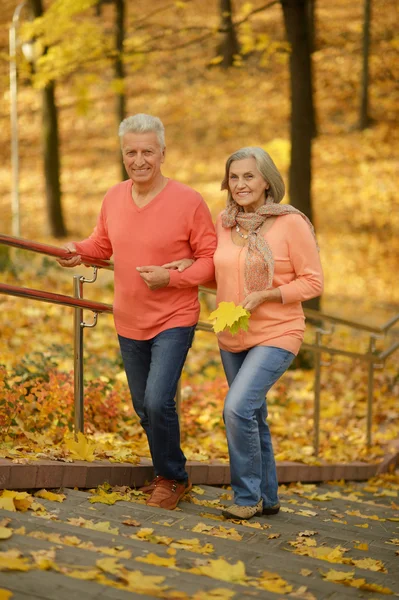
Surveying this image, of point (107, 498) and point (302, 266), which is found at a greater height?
point (302, 266)

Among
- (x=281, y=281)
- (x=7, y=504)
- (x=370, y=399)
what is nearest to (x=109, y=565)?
(x=7, y=504)

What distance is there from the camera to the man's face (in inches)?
156

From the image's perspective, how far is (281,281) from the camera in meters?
4.08

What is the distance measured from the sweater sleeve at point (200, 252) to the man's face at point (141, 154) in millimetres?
290

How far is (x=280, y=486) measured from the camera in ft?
19.1

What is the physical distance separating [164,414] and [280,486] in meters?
2.11

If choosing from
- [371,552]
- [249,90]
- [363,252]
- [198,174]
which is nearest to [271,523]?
[371,552]

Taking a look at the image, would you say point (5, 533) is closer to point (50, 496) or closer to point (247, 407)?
point (50, 496)

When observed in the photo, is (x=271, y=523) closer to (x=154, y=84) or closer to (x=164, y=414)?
(x=164, y=414)

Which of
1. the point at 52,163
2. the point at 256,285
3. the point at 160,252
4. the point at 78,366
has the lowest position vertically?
the point at 78,366

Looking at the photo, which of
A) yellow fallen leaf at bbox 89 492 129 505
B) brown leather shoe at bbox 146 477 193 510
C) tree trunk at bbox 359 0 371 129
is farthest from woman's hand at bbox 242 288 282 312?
tree trunk at bbox 359 0 371 129

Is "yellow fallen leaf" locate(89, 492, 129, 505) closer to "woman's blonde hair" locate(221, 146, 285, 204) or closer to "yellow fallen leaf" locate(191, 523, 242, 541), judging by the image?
"yellow fallen leaf" locate(191, 523, 242, 541)

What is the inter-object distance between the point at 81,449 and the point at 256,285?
4.03ft

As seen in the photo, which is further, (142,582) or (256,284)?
(256,284)
